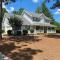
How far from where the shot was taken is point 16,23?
42094mm

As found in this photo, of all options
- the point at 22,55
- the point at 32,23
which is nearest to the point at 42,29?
the point at 32,23

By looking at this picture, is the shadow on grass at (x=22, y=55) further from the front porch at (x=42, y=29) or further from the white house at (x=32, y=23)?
the front porch at (x=42, y=29)

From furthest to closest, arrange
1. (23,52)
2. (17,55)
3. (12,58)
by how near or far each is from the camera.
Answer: (23,52) < (17,55) < (12,58)

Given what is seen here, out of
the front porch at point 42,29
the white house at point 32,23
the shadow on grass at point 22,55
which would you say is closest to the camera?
the shadow on grass at point 22,55

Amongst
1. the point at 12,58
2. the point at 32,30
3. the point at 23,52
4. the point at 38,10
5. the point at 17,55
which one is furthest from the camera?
the point at 38,10

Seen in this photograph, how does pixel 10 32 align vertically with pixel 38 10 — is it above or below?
below

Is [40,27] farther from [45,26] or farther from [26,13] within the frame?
[26,13]

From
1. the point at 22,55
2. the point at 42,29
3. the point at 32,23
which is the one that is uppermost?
the point at 32,23

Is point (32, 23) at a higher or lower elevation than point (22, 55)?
higher

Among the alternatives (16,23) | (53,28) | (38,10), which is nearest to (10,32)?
Result: (16,23)

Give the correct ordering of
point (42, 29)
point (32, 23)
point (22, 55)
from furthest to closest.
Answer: point (42, 29)
point (32, 23)
point (22, 55)

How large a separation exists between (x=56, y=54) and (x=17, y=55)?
10.6ft

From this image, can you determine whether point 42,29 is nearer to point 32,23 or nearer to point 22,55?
point 32,23

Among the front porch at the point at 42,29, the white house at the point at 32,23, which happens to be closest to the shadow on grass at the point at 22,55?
the white house at the point at 32,23
